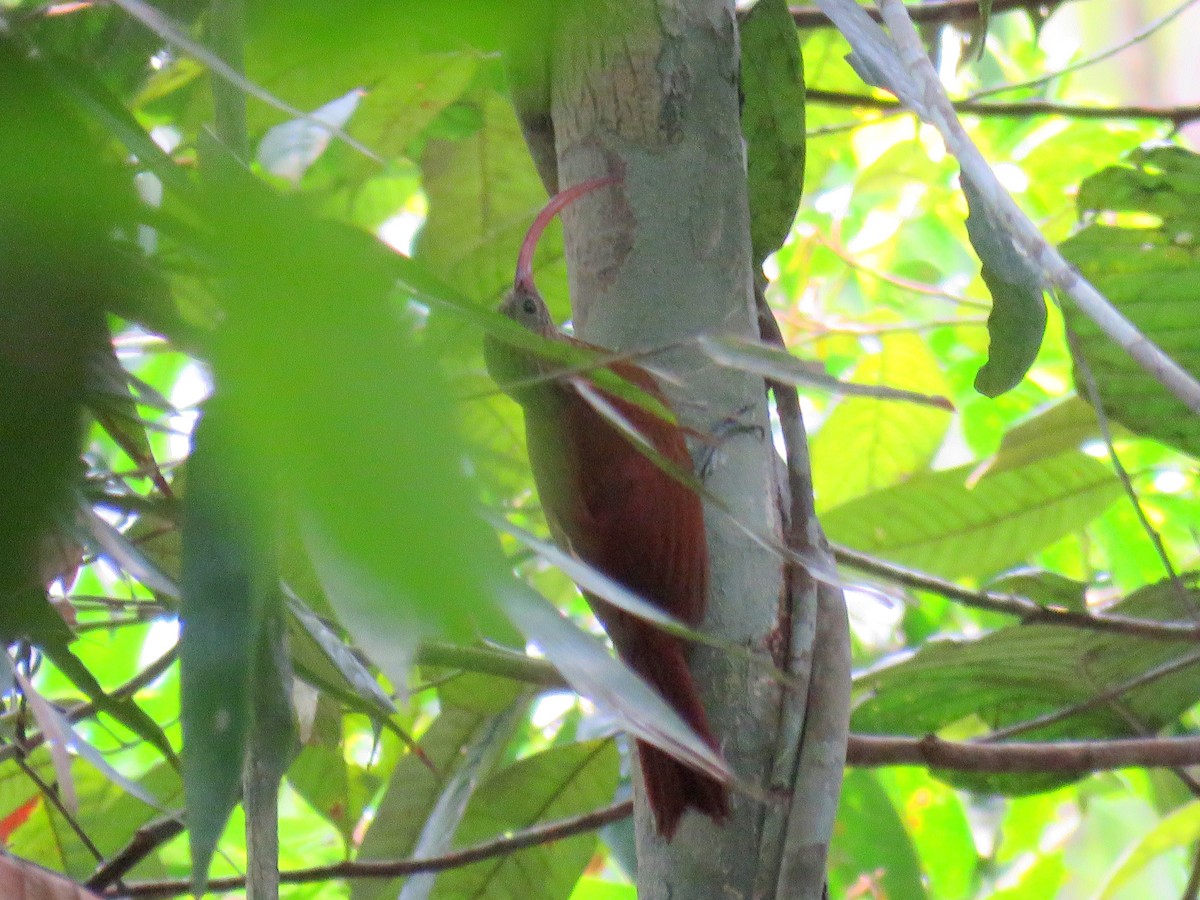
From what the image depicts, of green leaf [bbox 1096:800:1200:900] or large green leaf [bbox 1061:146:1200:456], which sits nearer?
large green leaf [bbox 1061:146:1200:456]

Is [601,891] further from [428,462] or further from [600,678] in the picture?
[428,462]

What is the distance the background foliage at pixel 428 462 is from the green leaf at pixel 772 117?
20 millimetres

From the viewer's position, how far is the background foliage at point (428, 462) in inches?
11.9

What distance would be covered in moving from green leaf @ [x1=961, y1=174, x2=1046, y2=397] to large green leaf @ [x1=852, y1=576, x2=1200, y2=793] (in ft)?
2.13

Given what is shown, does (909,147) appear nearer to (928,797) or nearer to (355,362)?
(928,797)

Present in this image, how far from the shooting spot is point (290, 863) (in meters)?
2.30

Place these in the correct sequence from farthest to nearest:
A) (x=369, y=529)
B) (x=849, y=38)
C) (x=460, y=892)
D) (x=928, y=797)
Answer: (x=928, y=797) → (x=460, y=892) → (x=849, y=38) → (x=369, y=529)

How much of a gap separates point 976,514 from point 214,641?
1452 mm

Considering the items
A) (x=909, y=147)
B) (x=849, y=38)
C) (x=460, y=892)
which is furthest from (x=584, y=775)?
(x=909, y=147)

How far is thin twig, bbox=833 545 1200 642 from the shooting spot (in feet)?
4.26

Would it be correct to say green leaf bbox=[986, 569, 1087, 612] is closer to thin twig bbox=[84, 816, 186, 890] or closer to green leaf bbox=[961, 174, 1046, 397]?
green leaf bbox=[961, 174, 1046, 397]

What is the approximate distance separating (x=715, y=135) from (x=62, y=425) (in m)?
0.72

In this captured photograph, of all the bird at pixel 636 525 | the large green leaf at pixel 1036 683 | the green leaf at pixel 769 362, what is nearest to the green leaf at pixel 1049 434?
the large green leaf at pixel 1036 683

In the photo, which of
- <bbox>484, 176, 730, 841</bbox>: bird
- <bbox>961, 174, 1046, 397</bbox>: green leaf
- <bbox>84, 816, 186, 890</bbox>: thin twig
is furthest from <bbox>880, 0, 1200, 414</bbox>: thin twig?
<bbox>84, 816, 186, 890</bbox>: thin twig
